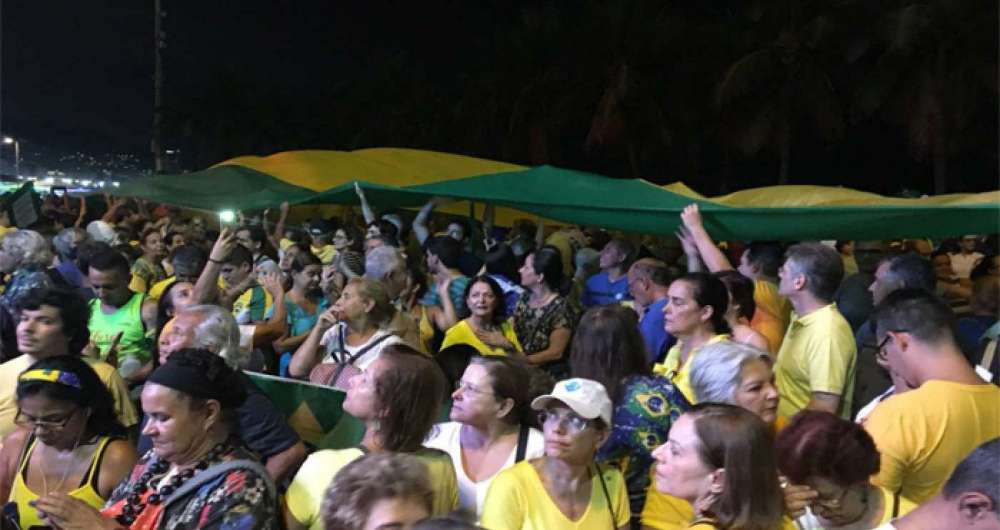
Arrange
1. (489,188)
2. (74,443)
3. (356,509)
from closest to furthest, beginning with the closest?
(356,509)
(74,443)
(489,188)

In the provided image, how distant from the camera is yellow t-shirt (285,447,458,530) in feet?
9.57

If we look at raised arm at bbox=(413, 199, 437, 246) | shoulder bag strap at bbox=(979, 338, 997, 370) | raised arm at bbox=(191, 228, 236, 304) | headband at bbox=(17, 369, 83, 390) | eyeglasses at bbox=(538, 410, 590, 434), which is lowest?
eyeglasses at bbox=(538, 410, 590, 434)

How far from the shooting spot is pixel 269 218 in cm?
1441

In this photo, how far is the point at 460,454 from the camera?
3.40 metres

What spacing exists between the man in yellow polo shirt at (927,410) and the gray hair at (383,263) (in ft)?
10.4

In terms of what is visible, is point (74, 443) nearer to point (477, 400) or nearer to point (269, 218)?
point (477, 400)

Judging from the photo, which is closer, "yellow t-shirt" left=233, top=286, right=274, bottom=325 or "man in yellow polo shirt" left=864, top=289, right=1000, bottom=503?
"man in yellow polo shirt" left=864, top=289, right=1000, bottom=503

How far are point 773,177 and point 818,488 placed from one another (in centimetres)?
3062

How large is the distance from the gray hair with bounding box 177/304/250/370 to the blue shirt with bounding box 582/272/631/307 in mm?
3614

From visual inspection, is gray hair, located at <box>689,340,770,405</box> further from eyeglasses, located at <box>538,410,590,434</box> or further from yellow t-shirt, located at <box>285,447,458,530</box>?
yellow t-shirt, located at <box>285,447,458,530</box>

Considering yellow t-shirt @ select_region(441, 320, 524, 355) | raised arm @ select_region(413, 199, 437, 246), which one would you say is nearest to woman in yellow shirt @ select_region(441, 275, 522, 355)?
yellow t-shirt @ select_region(441, 320, 524, 355)

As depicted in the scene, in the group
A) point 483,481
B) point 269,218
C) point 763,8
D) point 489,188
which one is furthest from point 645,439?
point 763,8

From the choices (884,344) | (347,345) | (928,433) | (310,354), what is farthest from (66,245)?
(928,433)

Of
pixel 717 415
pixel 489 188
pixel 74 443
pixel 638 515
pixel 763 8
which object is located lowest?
pixel 638 515
